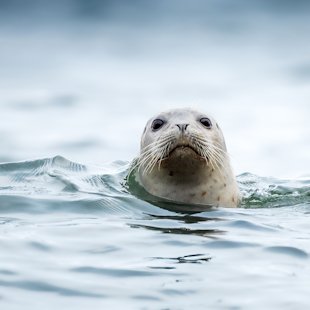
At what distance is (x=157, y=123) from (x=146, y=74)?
805cm

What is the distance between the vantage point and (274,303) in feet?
18.0

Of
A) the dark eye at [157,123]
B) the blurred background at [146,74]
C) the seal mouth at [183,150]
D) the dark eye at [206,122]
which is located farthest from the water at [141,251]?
the blurred background at [146,74]

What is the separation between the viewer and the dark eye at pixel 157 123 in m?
9.24

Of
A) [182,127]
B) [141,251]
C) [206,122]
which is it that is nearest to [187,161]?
[182,127]

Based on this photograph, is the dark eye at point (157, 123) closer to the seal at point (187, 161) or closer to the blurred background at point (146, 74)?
the seal at point (187, 161)

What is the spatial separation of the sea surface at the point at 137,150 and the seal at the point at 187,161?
0.22m

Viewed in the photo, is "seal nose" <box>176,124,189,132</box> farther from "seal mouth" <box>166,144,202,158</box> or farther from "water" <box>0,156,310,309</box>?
"water" <box>0,156,310,309</box>

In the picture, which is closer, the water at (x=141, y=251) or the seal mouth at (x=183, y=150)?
the water at (x=141, y=251)

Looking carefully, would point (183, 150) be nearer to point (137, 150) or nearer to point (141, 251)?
point (141, 251)

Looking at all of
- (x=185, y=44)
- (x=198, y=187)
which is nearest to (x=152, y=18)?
(x=185, y=44)

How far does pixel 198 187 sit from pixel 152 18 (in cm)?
971

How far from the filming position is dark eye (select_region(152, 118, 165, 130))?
9242 mm

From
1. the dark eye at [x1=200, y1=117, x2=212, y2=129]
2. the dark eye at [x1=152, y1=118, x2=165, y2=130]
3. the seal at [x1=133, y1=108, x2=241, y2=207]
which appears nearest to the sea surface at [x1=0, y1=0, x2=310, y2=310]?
the seal at [x1=133, y1=108, x2=241, y2=207]

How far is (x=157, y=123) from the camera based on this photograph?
9281mm
